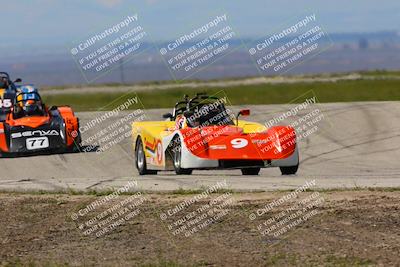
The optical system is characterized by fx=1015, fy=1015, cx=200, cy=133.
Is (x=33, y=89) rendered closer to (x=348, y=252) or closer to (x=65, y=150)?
(x=65, y=150)

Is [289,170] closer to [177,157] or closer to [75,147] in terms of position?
[177,157]

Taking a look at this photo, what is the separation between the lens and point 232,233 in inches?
466

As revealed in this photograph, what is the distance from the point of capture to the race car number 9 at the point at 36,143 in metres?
24.8

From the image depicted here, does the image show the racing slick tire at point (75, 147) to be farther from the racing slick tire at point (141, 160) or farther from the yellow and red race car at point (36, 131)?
the racing slick tire at point (141, 160)

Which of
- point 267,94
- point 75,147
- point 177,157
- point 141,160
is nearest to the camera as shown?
point 177,157

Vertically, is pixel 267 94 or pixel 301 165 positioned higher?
pixel 301 165

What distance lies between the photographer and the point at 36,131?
2494cm

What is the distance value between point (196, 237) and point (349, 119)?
19.2 meters

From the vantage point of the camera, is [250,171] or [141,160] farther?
[141,160]

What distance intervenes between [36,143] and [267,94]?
36.4 metres

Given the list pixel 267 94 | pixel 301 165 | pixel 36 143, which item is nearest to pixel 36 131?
pixel 36 143

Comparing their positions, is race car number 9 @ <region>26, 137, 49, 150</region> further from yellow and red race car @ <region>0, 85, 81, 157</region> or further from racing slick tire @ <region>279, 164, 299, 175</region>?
racing slick tire @ <region>279, 164, 299, 175</region>

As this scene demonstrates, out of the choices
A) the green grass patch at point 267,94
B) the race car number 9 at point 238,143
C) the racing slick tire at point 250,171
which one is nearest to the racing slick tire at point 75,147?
the racing slick tire at point 250,171

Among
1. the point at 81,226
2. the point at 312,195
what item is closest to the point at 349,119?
the point at 312,195
